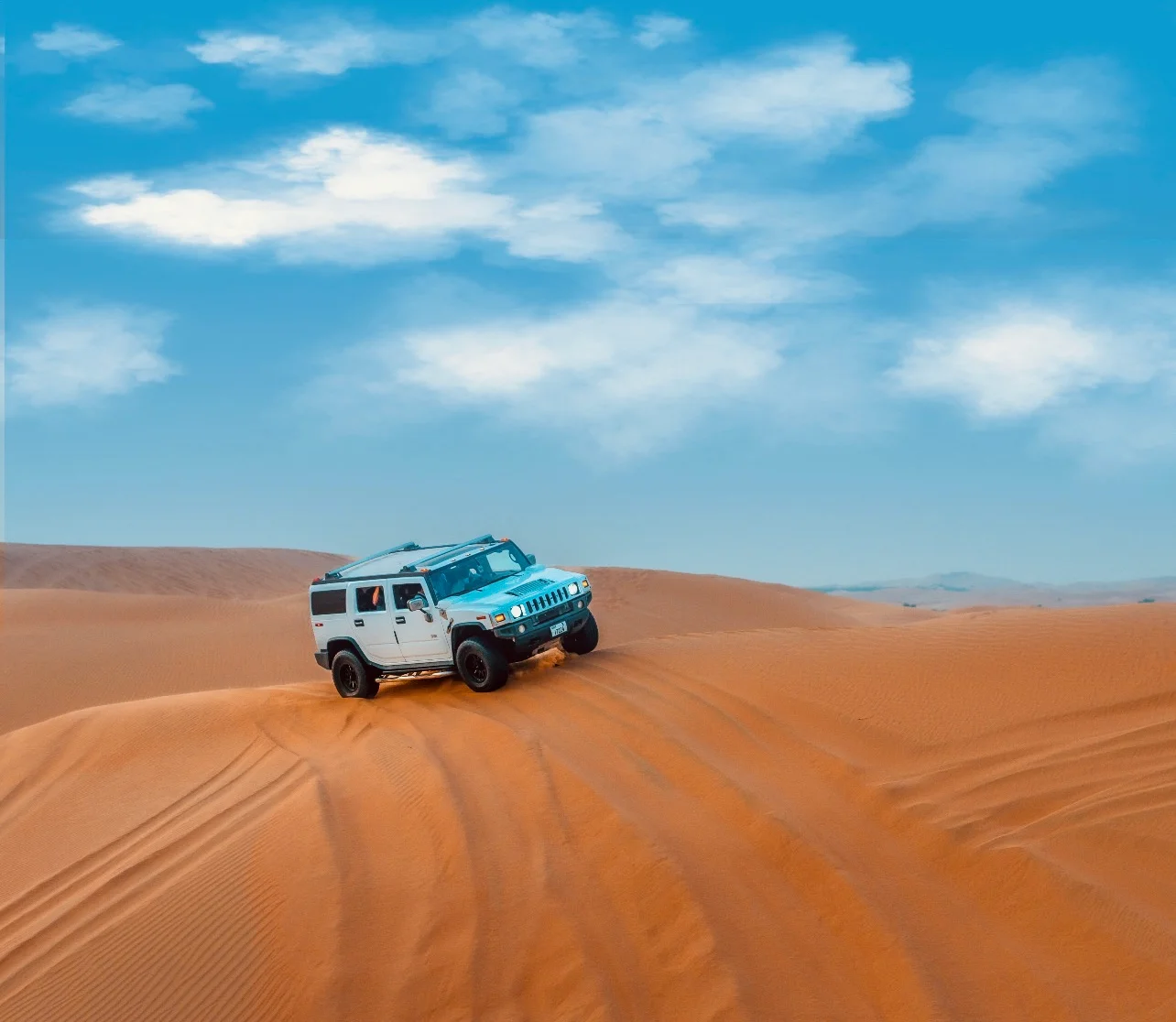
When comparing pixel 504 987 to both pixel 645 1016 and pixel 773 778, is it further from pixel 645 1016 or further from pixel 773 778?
pixel 773 778

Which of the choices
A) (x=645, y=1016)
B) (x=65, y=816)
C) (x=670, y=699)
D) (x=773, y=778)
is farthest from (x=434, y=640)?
(x=645, y=1016)

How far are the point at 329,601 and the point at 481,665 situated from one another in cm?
274

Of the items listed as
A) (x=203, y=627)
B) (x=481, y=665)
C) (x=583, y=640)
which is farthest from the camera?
(x=203, y=627)

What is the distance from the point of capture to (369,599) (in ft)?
49.8

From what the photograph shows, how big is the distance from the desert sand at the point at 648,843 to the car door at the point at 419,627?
23.7 inches

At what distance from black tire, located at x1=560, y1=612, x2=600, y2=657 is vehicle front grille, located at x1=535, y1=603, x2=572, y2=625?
672 millimetres

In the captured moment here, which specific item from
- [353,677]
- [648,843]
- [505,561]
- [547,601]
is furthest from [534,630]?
[648,843]

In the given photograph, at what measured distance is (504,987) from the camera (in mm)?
7184

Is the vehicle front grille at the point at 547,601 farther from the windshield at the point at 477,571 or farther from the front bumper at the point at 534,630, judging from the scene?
the windshield at the point at 477,571

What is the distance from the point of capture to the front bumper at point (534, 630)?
46.0 feet

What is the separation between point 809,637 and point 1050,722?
17.2 feet

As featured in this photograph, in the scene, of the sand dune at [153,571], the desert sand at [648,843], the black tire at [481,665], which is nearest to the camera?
the desert sand at [648,843]

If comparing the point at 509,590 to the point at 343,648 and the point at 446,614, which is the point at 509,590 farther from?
the point at 343,648

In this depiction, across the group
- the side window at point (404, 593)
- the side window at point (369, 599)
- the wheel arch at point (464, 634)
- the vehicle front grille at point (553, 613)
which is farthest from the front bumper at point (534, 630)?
the side window at point (369, 599)
